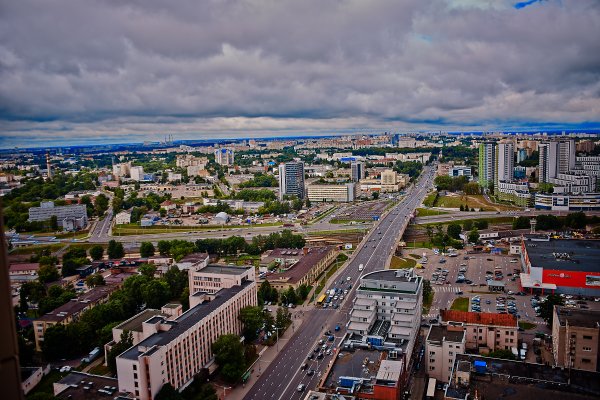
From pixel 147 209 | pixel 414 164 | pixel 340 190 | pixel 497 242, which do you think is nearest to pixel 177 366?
pixel 497 242

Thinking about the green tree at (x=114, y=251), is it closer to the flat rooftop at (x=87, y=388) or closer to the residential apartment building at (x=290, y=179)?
the flat rooftop at (x=87, y=388)

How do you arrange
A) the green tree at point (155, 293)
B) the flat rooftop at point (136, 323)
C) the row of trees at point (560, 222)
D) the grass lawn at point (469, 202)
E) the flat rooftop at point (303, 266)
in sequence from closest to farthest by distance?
the flat rooftop at point (136, 323), the green tree at point (155, 293), the flat rooftop at point (303, 266), the row of trees at point (560, 222), the grass lawn at point (469, 202)

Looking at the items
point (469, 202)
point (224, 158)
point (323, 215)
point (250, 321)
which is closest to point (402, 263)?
point (250, 321)

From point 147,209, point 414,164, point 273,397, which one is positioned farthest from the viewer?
point 414,164

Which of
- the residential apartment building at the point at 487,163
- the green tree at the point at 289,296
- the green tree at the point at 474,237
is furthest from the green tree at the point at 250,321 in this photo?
the residential apartment building at the point at 487,163

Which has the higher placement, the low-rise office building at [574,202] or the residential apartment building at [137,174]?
the residential apartment building at [137,174]

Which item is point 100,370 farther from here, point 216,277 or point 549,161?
point 549,161

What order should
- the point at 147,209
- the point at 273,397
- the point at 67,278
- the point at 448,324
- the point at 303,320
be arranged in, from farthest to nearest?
the point at 147,209 < the point at 67,278 < the point at 303,320 < the point at 448,324 < the point at 273,397

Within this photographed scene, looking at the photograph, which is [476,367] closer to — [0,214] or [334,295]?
[334,295]
